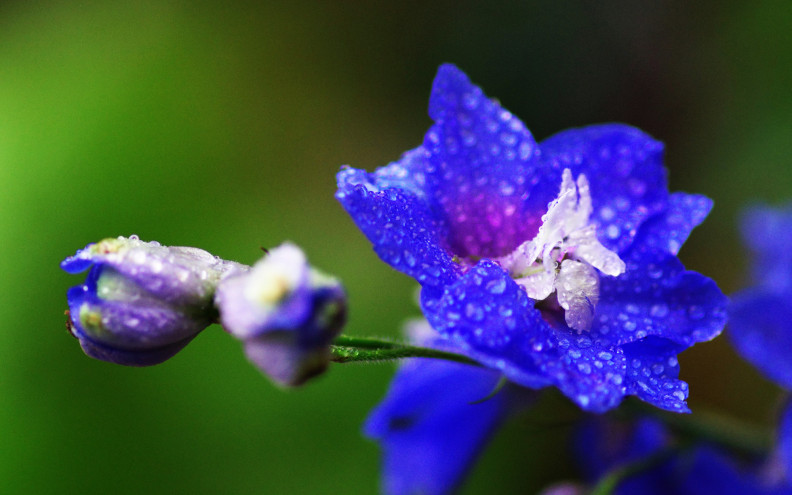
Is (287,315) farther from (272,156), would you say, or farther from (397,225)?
(272,156)

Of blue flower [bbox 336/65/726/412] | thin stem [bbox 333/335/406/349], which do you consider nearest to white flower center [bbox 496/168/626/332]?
blue flower [bbox 336/65/726/412]

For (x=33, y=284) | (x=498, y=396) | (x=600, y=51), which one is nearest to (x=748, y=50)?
(x=600, y=51)

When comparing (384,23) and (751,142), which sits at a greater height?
(384,23)

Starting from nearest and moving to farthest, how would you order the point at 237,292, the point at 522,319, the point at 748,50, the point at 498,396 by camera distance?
the point at 237,292 → the point at 522,319 → the point at 498,396 → the point at 748,50

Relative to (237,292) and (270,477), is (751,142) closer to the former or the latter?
(270,477)

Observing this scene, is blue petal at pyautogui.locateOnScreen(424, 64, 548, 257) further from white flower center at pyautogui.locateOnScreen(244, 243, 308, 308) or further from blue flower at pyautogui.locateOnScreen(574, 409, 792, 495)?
blue flower at pyautogui.locateOnScreen(574, 409, 792, 495)

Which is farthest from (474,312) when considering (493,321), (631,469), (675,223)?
(631,469)

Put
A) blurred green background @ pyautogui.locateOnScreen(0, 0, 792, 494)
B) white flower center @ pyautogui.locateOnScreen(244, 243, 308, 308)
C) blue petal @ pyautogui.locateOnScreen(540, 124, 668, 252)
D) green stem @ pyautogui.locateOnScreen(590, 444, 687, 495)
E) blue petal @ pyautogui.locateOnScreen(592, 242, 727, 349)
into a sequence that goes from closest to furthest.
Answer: white flower center @ pyautogui.locateOnScreen(244, 243, 308, 308), blue petal @ pyautogui.locateOnScreen(592, 242, 727, 349), blue petal @ pyautogui.locateOnScreen(540, 124, 668, 252), green stem @ pyautogui.locateOnScreen(590, 444, 687, 495), blurred green background @ pyautogui.locateOnScreen(0, 0, 792, 494)
